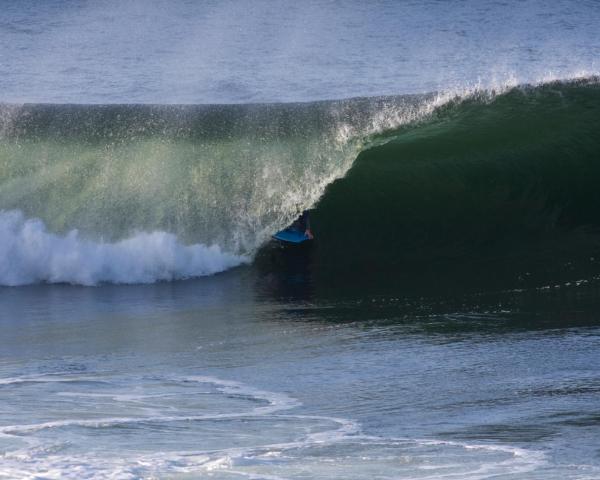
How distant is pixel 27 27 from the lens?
92.4ft

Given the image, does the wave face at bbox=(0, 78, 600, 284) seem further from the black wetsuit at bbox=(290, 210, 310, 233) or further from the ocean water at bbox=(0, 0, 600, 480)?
the black wetsuit at bbox=(290, 210, 310, 233)

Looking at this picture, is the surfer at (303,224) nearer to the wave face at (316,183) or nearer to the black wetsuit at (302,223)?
the black wetsuit at (302,223)

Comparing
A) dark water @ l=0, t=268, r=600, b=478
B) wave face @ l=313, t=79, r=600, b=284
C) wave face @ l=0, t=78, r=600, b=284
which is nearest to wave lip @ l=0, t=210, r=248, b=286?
wave face @ l=0, t=78, r=600, b=284

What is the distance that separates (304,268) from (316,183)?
209 centimetres

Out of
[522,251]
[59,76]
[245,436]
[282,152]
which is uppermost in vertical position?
[59,76]

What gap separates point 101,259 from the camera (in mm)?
12562

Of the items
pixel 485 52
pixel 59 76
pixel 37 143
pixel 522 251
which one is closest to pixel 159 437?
pixel 522 251

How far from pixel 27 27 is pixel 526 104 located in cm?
1555

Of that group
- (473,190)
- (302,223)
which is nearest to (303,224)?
(302,223)

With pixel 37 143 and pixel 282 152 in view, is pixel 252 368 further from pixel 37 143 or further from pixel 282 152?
pixel 37 143

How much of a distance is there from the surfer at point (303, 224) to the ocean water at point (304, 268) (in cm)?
12

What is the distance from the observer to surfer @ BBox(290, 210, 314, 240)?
42.9 feet

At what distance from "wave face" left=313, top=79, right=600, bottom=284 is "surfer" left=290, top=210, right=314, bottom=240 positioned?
164 mm

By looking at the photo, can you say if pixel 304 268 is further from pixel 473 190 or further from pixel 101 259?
pixel 473 190
